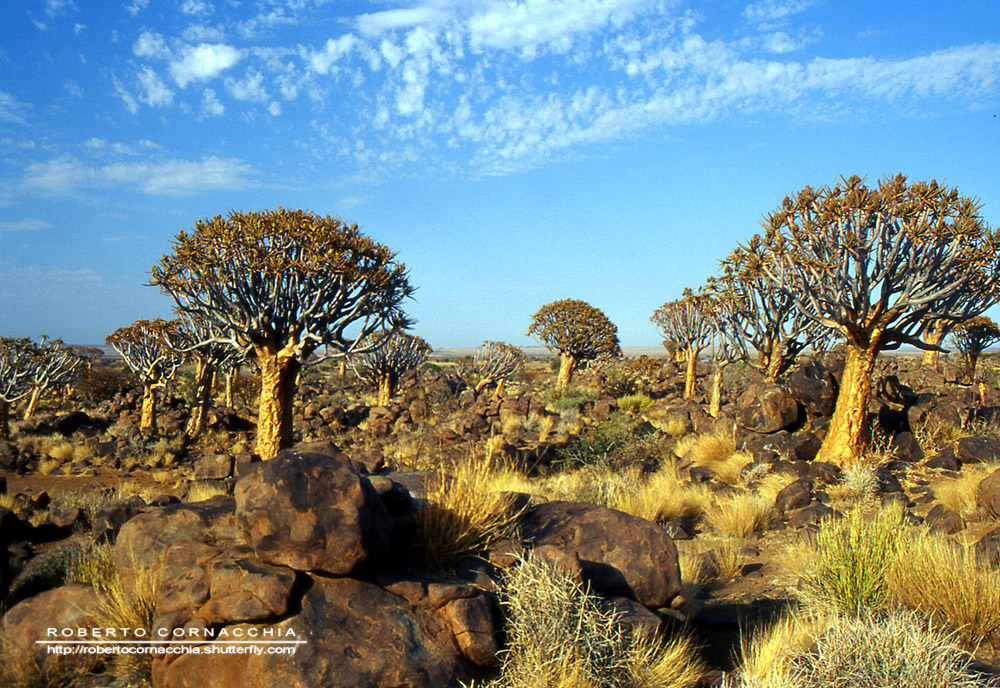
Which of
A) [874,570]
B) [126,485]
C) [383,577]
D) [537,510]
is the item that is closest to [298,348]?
[126,485]

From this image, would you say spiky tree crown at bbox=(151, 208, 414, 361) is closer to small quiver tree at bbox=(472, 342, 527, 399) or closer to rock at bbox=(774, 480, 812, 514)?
rock at bbox=(774, 480, 812, 514)

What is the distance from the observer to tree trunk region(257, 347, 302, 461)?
12555 mm

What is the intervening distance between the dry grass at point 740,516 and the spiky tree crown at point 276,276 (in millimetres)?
7388

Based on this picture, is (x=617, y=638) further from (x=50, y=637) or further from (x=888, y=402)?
(x=888, y=402)

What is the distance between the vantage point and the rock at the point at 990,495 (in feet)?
25.0

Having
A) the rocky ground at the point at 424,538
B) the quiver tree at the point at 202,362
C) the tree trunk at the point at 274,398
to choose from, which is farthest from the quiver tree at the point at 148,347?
the tree trunk at the point at 274,398

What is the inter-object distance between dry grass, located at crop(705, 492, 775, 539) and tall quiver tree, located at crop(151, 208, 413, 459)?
23.6 feet

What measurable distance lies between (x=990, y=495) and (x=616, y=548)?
575 cm

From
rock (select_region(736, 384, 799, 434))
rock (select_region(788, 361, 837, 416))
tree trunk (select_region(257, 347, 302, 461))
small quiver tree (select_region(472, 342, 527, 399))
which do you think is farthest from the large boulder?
small quiver tree (select_region(472, 342, 527, 399))

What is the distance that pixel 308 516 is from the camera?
152 inches

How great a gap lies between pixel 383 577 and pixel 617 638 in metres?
1.58

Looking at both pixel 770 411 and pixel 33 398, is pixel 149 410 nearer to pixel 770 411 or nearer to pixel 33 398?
pixel 33 398

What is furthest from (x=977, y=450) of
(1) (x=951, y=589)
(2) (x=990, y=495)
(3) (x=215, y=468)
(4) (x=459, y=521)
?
(3) (x=215, y=468)

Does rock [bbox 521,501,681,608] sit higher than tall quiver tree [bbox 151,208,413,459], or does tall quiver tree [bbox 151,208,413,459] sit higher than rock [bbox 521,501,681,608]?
tall quiver tree [bbox 151,208,413,459]
